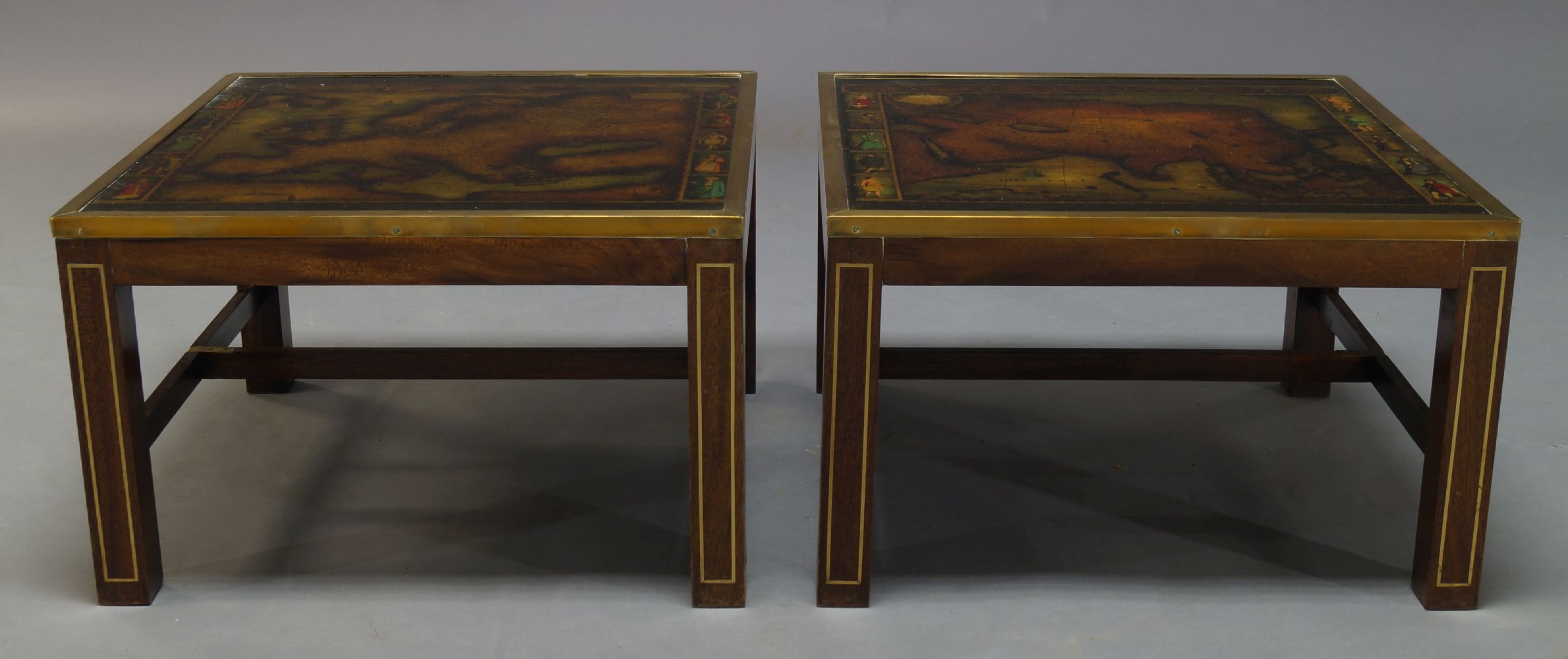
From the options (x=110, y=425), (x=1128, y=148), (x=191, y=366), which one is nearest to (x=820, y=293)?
(x=1128, y=148)

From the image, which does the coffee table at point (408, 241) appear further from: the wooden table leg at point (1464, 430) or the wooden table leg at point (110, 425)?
the wooden table leg at point (1464, 430)

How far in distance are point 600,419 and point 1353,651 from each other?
1.73 metres

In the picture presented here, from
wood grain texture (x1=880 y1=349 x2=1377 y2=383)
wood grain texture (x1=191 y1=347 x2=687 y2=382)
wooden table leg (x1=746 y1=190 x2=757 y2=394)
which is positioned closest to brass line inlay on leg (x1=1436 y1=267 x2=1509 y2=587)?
wood grain texture (x1=880 y1=349 x2=1377 y2=383)

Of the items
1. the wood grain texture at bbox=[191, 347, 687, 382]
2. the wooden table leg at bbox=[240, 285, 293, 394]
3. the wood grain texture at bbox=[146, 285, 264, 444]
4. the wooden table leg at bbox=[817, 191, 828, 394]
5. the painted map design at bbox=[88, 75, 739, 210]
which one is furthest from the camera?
the wooden table leg at bbox=[240, 285, 293, 394]

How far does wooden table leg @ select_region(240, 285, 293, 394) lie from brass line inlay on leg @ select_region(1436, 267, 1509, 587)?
2.47 meters

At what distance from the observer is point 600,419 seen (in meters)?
3.94

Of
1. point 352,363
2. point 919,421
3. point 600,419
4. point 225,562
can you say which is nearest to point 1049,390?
point 919,421

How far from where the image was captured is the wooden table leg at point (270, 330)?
13.0 feet

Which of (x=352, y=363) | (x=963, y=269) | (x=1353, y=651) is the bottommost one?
(x=1353, y=651)

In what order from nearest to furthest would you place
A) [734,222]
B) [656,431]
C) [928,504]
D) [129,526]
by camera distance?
[734,222] < [129,526] < [928,504] < [656,431]

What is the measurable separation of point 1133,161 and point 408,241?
1.30 metres

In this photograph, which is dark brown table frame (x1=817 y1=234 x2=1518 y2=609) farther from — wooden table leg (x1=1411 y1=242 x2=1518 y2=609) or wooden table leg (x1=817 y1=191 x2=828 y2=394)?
wooden table leg (x1=817 y1=191 x2=828 y2=394)

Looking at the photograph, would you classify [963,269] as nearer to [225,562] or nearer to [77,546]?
[225,562]

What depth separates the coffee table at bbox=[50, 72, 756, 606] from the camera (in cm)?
286
